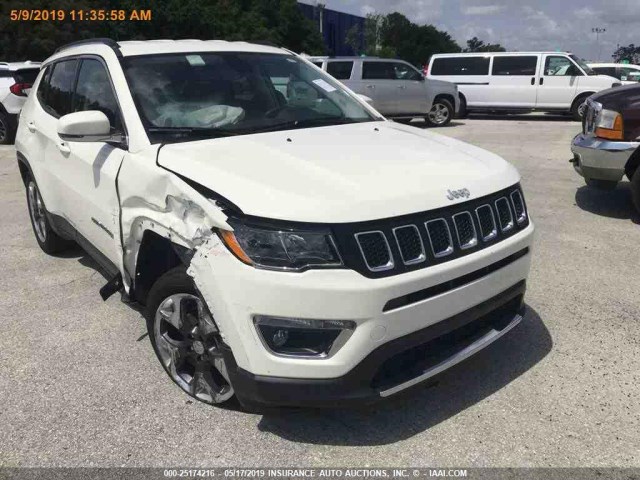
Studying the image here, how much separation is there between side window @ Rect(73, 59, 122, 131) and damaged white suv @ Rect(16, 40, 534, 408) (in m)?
0.02

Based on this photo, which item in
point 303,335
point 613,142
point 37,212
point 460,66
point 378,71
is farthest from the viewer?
point 460,66

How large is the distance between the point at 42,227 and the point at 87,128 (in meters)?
2.44

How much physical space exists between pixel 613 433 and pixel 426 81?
45.1 feet

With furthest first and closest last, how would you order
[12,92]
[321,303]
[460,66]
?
[460,66]
[12,92]
[321,303]

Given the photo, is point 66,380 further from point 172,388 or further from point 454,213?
point 454,213

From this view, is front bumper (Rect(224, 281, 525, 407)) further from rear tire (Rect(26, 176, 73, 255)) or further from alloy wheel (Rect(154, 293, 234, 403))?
rear tire (Rect(26, 176, 73, 255))

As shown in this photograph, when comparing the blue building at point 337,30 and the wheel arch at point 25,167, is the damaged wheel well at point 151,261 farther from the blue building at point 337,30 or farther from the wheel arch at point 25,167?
the blue building at point 337,30

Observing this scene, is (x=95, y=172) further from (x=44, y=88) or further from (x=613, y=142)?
(x=613, y=142)

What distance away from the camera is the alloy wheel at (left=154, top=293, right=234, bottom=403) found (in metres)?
2.70

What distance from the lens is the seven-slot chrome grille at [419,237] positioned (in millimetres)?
2287

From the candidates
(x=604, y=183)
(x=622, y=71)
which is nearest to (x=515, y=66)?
(x=622, y=71)

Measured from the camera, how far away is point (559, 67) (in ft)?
52.7

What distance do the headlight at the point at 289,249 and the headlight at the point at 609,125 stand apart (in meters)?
4.52

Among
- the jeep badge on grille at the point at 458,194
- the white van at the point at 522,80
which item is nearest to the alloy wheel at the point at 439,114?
the white van at the point at 522,80
